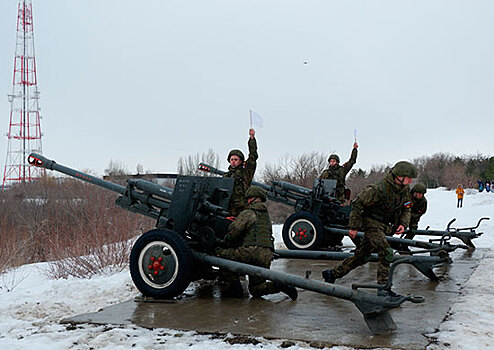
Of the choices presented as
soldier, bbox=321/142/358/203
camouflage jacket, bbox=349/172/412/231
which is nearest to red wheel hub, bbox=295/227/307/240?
soldier, bbox=321/142/358/203

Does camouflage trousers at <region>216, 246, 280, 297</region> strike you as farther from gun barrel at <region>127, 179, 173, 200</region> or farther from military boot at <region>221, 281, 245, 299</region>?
gun barrel at <region>127, 179, 173, 200</region>

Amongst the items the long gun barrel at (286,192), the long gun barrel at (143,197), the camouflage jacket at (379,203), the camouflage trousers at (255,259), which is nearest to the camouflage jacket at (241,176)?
the long gun barrel at (143,197)

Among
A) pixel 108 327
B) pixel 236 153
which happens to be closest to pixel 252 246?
pixel 108 327

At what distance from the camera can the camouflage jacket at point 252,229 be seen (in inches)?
235

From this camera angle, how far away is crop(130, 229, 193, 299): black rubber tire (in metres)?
5.75

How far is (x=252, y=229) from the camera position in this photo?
601cm

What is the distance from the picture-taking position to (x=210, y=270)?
653 cm

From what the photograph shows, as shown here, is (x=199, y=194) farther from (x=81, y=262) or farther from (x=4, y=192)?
(x=4, y=192)

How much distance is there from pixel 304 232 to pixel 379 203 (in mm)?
4374

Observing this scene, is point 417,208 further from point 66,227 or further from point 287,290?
point 66,227

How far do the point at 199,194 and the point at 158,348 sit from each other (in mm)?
2346

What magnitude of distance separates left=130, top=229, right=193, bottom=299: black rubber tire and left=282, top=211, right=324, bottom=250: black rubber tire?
15.8 ft

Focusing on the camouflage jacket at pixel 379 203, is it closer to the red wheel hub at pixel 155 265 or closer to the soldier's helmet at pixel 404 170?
the soldier's helmet at pixel 404 170

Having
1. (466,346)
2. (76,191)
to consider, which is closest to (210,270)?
(466,346)
